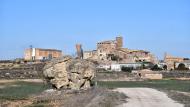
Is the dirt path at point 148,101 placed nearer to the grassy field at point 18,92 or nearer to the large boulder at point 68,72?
the large boulder at point 68,72

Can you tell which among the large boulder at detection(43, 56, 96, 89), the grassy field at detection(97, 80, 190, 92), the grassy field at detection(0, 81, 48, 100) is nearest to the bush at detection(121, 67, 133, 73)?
the grassy field at detection(97, 80, 190, 92)

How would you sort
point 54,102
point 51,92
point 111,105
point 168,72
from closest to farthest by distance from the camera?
point 111,105, point 54,102, point 51,92, point 168,72

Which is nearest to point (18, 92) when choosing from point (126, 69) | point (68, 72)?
point (68, 72)

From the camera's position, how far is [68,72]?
141ft

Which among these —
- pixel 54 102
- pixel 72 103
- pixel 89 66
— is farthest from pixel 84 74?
pixel 72 103

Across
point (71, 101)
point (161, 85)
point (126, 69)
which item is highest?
point (126, 69)

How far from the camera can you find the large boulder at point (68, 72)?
141 feet

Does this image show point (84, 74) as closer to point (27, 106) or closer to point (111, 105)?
point (27, 106)

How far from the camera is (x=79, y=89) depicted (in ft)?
140

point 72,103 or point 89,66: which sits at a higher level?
point 89,66

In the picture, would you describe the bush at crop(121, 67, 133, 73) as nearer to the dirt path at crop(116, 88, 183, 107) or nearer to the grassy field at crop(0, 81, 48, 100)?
the grassy field at crop(0, 81, 48, 100)

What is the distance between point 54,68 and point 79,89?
2674 millimetres

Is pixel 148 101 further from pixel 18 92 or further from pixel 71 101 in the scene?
pixel 18 92

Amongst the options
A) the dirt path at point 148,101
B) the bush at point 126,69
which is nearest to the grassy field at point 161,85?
the dirt path at point 148,101
